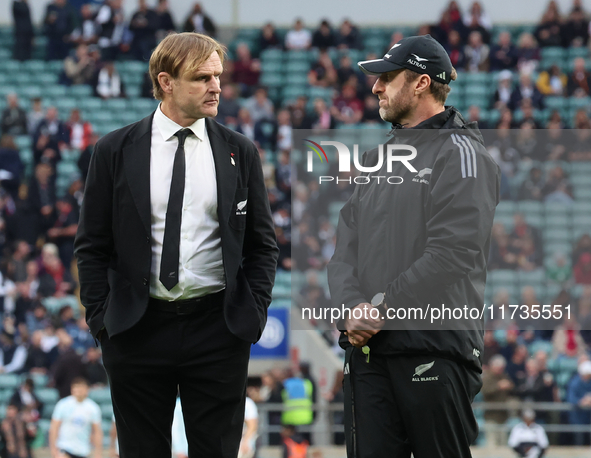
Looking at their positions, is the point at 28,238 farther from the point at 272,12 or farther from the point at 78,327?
the point at 272,12

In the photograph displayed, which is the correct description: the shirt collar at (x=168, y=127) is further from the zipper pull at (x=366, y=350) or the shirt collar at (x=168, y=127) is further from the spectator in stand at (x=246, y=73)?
the spectator in stand at (x=246, y=73)

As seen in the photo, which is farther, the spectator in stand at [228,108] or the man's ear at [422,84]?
the spectator in stand at [228,108]

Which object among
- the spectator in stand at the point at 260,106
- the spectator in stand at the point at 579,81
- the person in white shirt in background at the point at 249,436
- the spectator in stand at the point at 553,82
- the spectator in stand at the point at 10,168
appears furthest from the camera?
the spectator in stand at the point at 553,82

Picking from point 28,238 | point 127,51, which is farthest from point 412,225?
point 127,51

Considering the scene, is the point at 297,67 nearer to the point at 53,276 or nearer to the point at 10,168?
the point at 10,168

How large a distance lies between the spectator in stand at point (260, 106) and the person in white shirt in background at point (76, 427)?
6.75 metres

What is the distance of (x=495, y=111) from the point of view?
14328 millimetres

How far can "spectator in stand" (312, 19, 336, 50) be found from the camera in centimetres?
1630

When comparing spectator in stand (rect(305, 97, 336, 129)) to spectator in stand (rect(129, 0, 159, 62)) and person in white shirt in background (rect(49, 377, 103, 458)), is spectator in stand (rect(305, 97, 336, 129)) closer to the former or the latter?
spectator in stand (rect(129, 0, 159, 62))

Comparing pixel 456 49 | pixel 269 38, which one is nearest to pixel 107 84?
pixel 269 38

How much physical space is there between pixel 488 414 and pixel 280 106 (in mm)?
7568

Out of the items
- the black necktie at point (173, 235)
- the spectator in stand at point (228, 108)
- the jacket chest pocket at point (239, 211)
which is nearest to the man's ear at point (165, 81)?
the black necktie at point (173, 235)

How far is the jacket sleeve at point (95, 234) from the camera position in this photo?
3.23 meters

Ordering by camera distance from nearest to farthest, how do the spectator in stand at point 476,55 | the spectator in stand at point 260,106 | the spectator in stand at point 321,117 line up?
the spectator in stand at point 321,117 < the spectator in stand at point 260,106 < the spectator in stand at point 476,55
